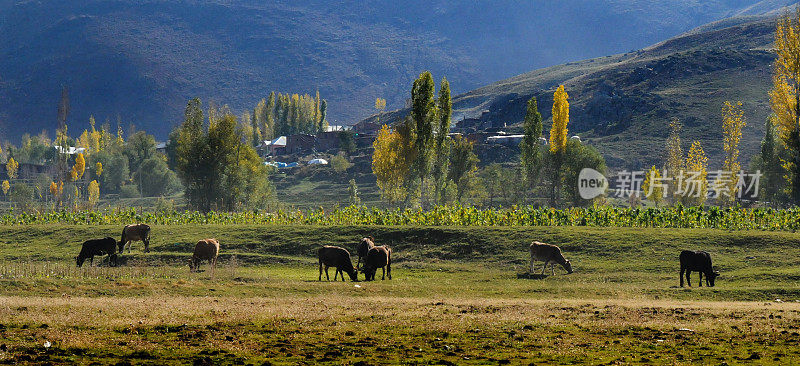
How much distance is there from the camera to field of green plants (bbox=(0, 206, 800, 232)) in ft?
185

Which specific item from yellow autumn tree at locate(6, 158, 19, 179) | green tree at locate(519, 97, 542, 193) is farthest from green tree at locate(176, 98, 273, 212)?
yellow autumn tree at locate(6, 158, 19, 179)

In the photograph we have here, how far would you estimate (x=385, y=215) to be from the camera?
6188 centimetres

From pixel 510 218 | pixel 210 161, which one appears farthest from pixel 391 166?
pixel 510 218

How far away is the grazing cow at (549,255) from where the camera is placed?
1729 inches

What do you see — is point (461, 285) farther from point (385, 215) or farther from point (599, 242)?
point (385, 215)


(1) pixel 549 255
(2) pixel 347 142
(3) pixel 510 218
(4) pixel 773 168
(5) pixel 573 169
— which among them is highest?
(2) pixel 347 142

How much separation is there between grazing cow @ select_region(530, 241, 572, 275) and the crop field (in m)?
0.66

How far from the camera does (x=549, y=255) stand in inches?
1731

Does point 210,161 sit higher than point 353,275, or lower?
higher

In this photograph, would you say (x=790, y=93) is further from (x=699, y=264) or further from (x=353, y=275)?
(x=353, y=275)

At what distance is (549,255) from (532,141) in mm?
59379

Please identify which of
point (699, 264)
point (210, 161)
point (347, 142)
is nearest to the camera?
point (699, 264)

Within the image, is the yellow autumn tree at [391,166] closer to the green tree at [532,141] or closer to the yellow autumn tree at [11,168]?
the green tree at [532,141]

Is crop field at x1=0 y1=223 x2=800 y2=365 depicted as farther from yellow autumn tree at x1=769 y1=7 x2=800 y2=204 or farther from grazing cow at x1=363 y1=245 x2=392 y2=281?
Result: yellow autumn tree at x1=769 y1=7 x2=800 y2=204
